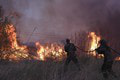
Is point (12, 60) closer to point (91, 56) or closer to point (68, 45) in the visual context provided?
point (68, 45)

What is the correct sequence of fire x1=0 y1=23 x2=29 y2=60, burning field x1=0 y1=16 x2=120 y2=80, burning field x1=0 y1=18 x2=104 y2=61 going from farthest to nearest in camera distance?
fire x1=0 y1=23 x2=29 y2=60 → burning field x1=0 y1=18 x2=104 y2=61 → burning field x1=0 y1=16 x2=120 y2=80

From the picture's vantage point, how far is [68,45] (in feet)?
32.8

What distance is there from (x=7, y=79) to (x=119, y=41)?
1025 cm

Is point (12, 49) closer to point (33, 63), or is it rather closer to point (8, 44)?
point (8, 44)

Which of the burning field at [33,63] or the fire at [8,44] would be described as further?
the fire at [8,44]

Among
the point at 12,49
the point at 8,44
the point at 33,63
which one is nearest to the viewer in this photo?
the point at 33,63

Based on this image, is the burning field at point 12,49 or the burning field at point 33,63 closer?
the burning field at point 33,63

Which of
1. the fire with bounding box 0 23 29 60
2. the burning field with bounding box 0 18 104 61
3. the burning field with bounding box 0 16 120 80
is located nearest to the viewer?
the burning field with bounding box 0 16 120 80

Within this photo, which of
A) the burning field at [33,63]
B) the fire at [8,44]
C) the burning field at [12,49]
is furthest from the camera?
the fire at [8,44]

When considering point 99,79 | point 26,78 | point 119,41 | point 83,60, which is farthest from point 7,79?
point 119,41

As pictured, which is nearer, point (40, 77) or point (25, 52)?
point (40, 77)

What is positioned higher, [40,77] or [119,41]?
[119,41]

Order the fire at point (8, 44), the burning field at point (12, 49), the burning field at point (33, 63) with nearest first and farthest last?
the burning field at point (33, 63) < the burning field at point (12, 49) < the fire at point (8, 44)

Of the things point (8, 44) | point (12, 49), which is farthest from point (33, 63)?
point (8, 44)
